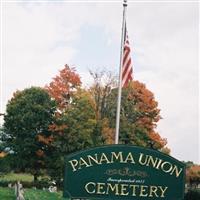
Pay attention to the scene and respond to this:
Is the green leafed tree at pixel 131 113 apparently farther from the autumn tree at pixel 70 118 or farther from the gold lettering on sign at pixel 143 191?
the gold lettering on sign at pixel 143 191

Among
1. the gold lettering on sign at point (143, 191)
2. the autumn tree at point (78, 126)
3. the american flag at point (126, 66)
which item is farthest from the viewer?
the autumn tree at point (78, 126)

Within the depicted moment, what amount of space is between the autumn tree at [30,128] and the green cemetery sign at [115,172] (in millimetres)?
36504

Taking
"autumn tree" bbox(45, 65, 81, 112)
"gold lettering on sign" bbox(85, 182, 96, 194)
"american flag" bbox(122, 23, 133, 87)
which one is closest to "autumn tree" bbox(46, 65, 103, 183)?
"autumn tree" bbox(45, 65, 81, 112)

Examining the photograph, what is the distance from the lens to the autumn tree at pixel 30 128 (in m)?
54.5

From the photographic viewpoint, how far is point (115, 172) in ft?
54.1

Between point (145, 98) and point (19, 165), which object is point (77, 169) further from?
point (145, 98)

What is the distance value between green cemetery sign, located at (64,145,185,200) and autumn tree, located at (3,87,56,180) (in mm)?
36504

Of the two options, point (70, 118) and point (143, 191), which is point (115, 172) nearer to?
point (143, 191)

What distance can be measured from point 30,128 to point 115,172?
39940 mm

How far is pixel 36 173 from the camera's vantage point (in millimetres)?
56094

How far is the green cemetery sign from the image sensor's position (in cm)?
1650

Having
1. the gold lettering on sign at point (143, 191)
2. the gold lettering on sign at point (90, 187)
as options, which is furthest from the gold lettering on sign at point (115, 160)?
the gold lettering on sign at point (143, 191)

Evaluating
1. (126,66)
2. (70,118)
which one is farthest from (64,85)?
(126,66)

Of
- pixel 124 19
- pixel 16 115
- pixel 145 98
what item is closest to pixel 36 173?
pixel 16 115
